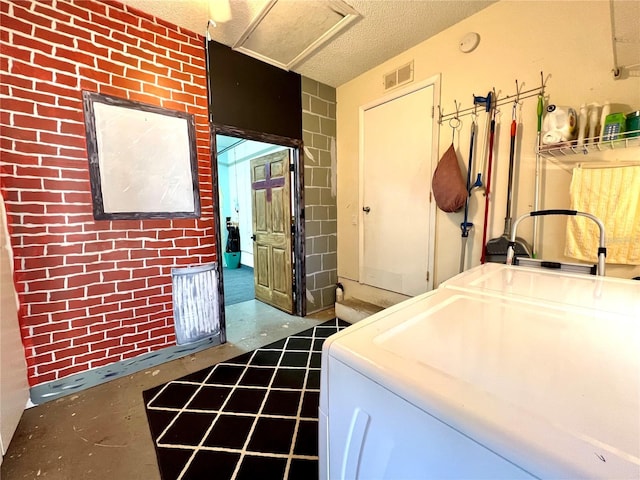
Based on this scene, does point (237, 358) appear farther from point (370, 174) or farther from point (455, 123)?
point (455, 123)

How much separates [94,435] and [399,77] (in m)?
3.41

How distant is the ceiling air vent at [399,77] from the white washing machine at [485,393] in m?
2.27

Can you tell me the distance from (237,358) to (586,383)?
2211mm

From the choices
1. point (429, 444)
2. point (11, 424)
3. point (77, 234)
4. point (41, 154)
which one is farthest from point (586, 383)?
point (41, 154)

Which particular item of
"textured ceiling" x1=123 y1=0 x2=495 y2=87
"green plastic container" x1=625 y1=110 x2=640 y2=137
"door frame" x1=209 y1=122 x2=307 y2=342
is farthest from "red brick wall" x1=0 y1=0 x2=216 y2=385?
"green plastic container" x1=625 y1=110 x2=640 y2=137

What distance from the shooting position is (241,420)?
1583 mm

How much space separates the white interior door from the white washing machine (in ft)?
5.23

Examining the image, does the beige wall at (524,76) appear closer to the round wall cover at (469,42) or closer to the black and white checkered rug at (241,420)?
the round wall cover at (469,42)

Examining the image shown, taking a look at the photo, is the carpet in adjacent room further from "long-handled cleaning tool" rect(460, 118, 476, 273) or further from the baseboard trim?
"long-handled cleaning tool" rect(460, 118, 476, 273)

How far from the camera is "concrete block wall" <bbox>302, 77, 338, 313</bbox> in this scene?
2977mm

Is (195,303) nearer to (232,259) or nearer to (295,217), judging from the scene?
(295,217)

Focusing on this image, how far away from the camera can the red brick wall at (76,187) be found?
1.59 meters

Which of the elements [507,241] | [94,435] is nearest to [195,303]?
[94,435]

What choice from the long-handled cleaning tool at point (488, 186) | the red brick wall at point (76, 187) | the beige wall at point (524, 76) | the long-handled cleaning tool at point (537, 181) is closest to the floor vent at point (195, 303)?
the red brick wall at point (76, 187)
